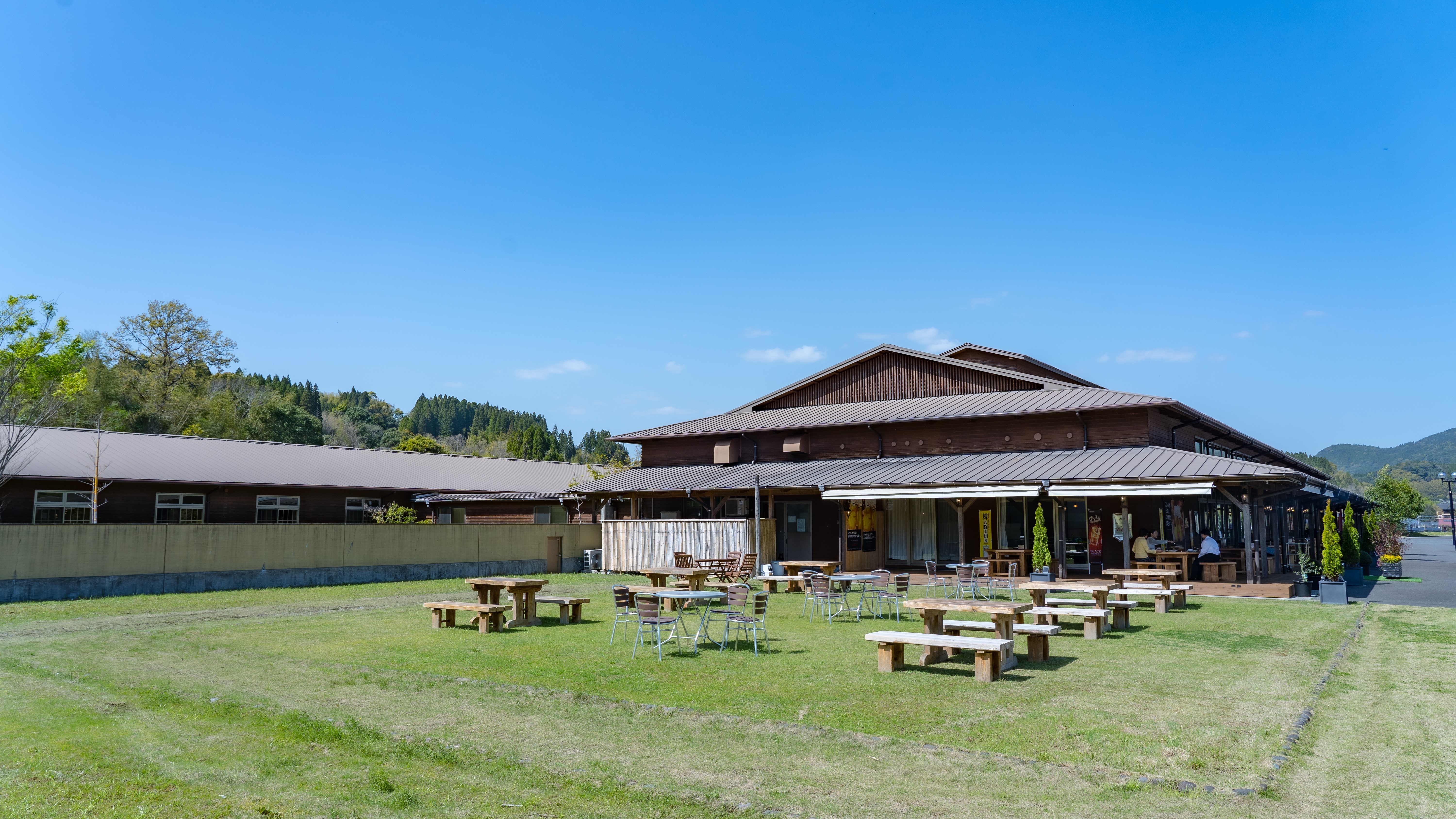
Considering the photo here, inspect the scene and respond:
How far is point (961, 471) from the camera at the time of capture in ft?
77.2

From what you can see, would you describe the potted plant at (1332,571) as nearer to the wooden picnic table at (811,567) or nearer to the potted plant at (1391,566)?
the potted plant at (1391,566)

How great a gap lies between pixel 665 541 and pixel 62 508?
18954mm

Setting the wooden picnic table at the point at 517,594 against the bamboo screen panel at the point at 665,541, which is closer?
the wooden picnic table at the point at 517,594

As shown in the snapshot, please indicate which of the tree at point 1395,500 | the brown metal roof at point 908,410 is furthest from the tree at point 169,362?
the tree at point 1395,500

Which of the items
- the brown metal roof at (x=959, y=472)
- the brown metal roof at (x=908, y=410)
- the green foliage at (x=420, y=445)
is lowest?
the brown metal roof at (x=959, y=472)

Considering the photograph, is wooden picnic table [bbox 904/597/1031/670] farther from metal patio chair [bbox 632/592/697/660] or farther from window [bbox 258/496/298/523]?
window [bbox 258/496/298/523]

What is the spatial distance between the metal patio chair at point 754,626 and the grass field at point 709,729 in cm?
28

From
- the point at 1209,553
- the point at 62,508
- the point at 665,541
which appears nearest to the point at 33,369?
the point at 62,508

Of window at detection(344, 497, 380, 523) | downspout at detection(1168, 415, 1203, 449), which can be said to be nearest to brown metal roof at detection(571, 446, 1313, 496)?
downspout at detection(1168, 415, 1203, 449)

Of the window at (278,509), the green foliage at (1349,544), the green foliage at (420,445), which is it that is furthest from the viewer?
the green foliage at (420,445)

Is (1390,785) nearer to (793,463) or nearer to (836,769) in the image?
(836,769)

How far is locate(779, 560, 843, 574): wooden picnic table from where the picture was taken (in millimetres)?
19812

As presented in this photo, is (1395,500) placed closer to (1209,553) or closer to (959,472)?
(1209,553)

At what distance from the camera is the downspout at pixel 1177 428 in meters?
25.1
